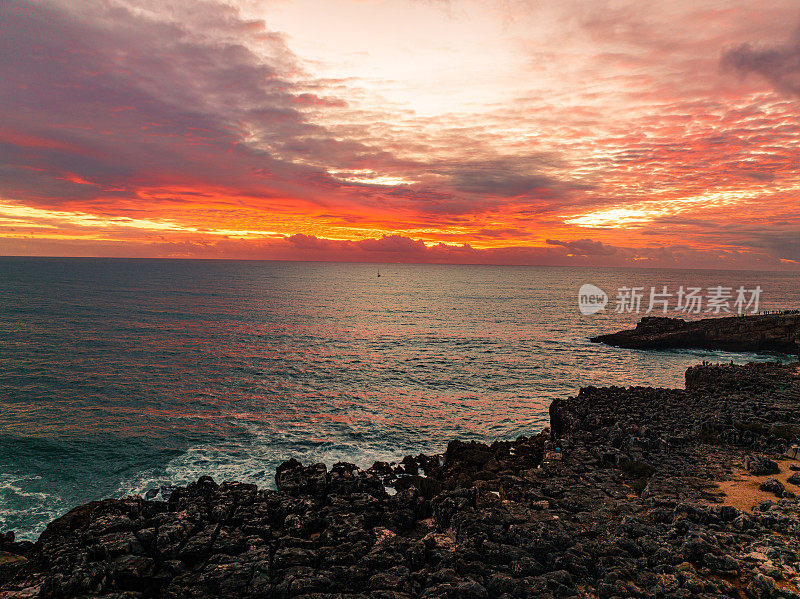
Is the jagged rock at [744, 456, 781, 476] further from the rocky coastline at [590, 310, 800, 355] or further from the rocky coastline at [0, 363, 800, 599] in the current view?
the rocky coastline at [590, 310, 800, 355]

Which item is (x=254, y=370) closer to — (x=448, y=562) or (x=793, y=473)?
(x=448, y=562)

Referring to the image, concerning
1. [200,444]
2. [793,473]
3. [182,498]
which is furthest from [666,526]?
[200,444]

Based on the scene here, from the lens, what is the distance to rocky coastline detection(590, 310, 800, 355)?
79.5 meters

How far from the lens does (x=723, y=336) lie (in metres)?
83.2

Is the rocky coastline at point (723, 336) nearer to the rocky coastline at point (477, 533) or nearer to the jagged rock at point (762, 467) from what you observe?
the rocky coastline at point (477, 533)

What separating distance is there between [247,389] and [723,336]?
302ft

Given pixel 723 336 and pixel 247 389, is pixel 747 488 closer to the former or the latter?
pixel 247 389

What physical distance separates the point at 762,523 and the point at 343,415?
35.6m

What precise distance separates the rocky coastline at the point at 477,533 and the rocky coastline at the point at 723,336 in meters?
59.3

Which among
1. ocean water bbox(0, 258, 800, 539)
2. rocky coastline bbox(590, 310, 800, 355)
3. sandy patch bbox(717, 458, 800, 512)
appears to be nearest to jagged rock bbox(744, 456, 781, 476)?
sandy patch bbox(717, 458, 800, 512)

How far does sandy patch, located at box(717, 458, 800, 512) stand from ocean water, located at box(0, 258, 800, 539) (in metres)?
19.0

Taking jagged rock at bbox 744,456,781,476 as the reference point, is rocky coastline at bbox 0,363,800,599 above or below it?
below

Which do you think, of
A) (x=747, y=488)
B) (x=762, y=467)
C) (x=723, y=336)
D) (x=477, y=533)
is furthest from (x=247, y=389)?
(x=723, y=336)

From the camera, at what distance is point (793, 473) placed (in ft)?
79.3
